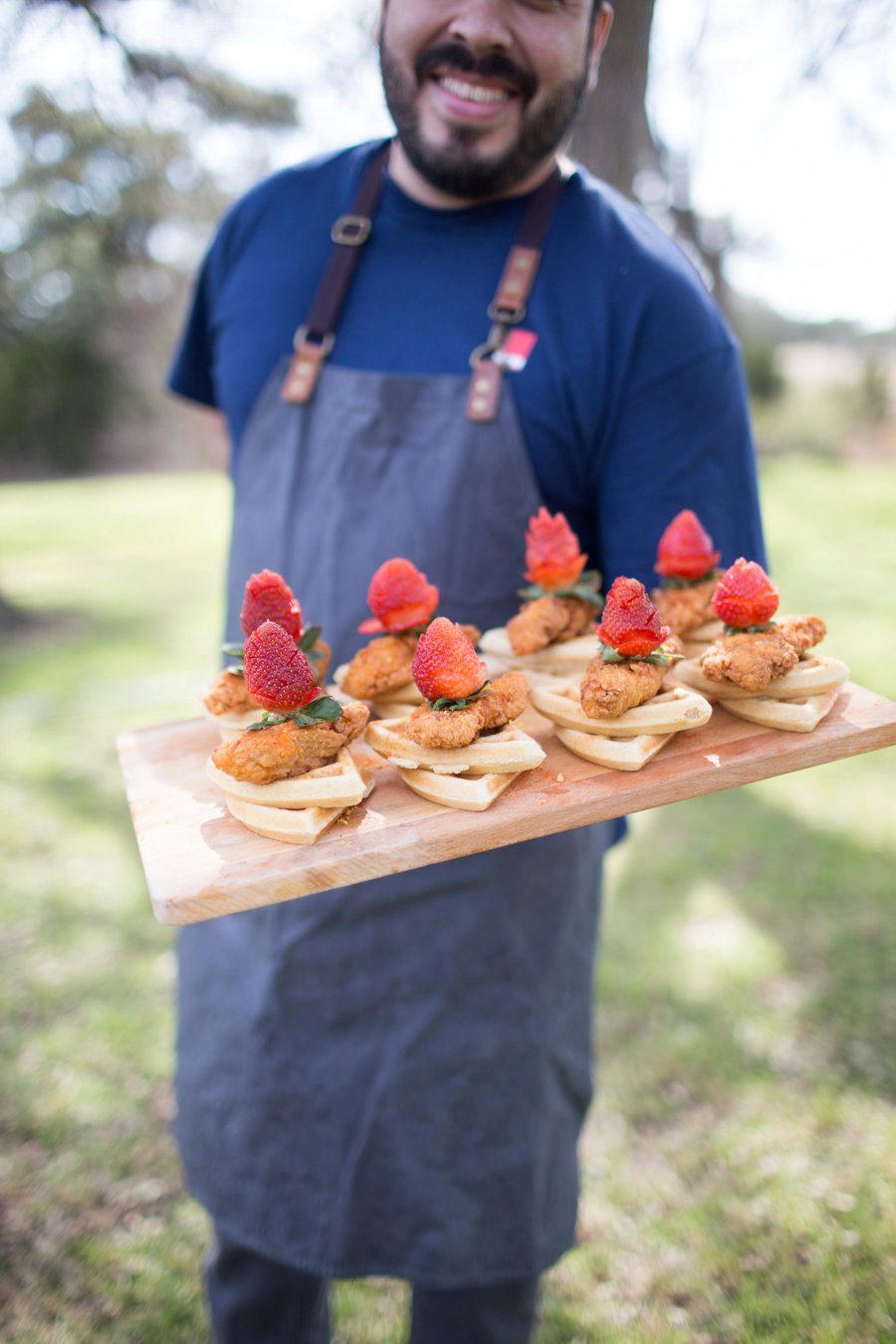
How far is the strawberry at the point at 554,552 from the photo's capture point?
5.80 ft

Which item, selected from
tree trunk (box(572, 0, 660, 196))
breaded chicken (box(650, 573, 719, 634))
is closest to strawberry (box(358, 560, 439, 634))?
breaded chicken (box(650, 573, 719, 634))

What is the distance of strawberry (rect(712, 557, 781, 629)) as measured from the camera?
1.57 meters

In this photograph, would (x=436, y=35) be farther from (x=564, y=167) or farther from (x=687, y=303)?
(x=687, y=303)

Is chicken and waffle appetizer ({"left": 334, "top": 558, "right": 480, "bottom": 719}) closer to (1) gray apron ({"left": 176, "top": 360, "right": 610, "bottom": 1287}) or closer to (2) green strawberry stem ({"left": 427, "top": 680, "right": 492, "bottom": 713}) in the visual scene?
(2) green strawberry stem ({"left": 427, "top": 680, "right": 492, "bottom": 713})

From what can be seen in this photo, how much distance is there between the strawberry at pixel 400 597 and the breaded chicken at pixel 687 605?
451 mm

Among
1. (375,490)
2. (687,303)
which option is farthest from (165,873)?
(687,303)

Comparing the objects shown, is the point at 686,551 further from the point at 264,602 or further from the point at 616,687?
the point at 264,602

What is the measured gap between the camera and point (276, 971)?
210 centimetres

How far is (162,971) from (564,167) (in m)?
3.41

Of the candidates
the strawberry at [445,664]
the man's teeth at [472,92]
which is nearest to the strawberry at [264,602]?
the strawberry at [445,664]

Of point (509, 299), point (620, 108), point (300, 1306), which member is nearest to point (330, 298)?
point (509, 299)

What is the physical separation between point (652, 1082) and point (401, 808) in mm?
2424

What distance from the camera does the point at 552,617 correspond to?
1.76m

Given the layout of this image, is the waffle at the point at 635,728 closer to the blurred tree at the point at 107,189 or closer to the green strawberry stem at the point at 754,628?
the green strawberry stem at the point at 754,628
